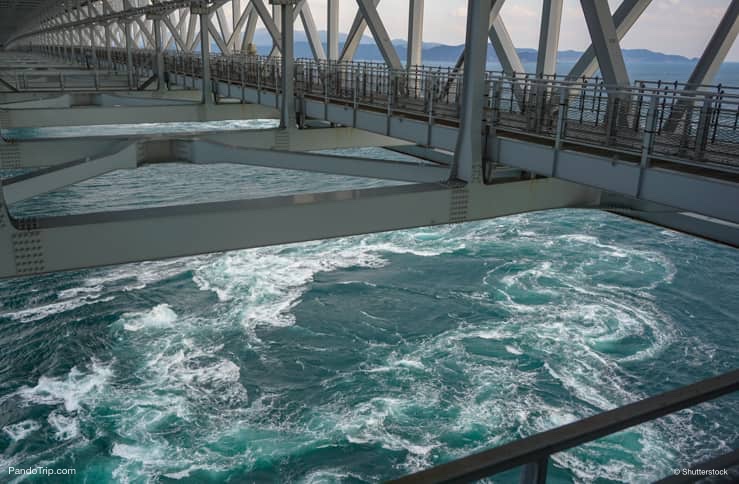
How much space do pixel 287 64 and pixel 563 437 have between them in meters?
16.0

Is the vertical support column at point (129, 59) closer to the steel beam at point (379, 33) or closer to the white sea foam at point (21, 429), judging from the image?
the steel beam at point (379, 33)

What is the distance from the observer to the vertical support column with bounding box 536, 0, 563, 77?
13.6 meters

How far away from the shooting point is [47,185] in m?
10.2

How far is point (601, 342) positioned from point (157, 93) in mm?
22062

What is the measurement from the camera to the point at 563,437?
78.6 inches

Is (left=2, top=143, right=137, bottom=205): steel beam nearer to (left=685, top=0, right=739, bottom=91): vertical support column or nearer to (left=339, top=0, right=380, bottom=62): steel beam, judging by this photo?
(left=685, top=0, right=739, bottom=91): vertical support column

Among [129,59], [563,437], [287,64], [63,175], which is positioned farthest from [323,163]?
[129,59]

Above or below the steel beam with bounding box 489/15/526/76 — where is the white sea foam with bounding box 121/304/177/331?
below

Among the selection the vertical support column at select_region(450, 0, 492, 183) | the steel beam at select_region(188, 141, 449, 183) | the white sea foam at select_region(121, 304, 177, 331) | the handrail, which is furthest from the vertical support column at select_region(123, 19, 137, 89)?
the handrail

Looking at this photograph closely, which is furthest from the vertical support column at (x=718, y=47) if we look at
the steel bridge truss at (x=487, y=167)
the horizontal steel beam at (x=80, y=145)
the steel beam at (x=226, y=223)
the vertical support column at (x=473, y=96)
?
the horizontal steel beam at (x=80, y=145)

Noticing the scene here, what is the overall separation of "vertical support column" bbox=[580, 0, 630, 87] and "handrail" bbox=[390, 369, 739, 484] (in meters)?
8.71

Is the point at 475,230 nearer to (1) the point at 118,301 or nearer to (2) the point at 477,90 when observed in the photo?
(1) the point at 118,301

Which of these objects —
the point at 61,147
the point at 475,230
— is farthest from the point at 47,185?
the point at 475,230
